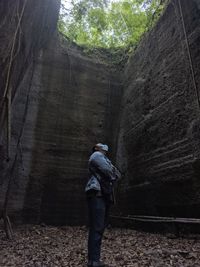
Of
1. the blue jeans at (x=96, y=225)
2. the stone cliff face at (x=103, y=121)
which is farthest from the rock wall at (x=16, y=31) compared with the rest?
the blue jeans at (x=96, y=225)

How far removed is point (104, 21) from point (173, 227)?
31.9ft

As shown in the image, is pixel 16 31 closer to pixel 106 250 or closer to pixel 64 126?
pixel 106 250

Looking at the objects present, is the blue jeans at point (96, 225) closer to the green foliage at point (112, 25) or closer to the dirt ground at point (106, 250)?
the dirt ground at point (106, 250)

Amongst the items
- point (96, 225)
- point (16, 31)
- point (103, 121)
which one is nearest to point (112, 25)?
point (103, 121)

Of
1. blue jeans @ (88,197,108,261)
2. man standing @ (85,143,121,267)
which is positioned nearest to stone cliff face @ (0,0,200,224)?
man standing @ (85,143,121,267)

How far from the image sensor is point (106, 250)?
4586 mm

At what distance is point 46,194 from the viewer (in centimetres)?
778

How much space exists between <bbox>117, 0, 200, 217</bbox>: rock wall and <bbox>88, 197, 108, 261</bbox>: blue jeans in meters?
2.28

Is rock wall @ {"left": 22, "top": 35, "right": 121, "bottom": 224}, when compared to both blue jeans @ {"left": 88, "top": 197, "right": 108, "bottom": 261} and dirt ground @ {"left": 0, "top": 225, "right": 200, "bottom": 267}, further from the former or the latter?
blue jeans @ {"left": 88, "top": 197, "right": 108, "bottom": 261}

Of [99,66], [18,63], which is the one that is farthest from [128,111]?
[18,63]

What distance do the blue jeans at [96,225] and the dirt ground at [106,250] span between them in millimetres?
328

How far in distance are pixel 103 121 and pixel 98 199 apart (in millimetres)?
5472

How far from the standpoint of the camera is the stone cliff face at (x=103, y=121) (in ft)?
18.9

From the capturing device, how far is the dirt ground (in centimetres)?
379
